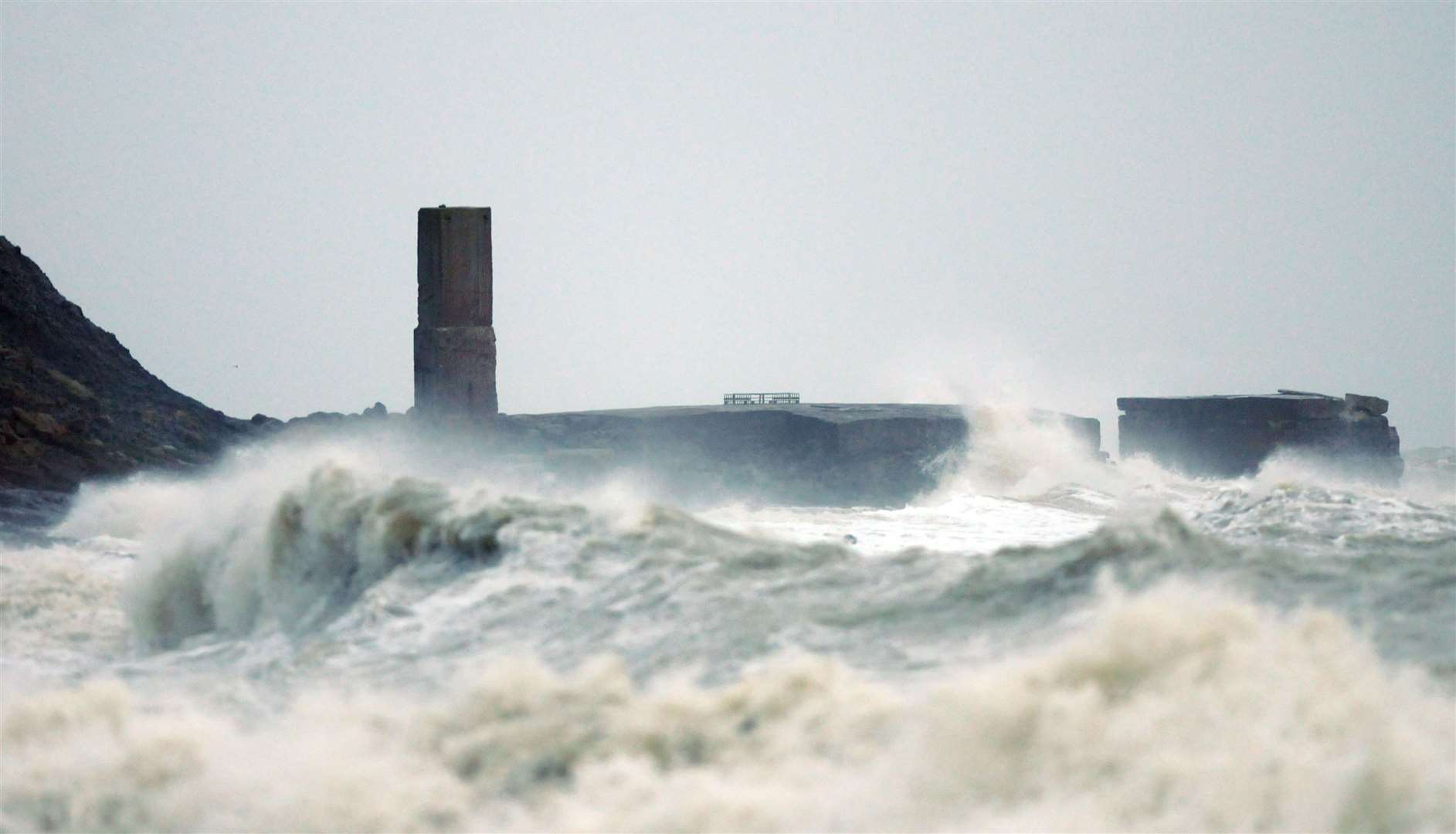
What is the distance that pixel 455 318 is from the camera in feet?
61.1

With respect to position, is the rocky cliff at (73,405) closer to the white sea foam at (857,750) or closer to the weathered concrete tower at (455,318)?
the weathered concrete tower at (455,318)

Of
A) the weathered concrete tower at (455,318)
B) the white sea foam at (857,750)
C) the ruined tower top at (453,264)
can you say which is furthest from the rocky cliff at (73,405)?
the white sea foam at (857,750)

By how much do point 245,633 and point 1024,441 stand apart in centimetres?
1768

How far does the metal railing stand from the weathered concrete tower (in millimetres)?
4068

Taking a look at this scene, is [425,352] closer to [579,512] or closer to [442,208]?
[442,208]

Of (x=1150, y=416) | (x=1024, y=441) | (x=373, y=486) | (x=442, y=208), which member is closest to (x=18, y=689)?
(x=373, y=486)

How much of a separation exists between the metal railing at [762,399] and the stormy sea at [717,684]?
44.2ft

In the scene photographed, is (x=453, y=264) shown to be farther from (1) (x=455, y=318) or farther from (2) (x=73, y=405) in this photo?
(2) (x=73, y=405)

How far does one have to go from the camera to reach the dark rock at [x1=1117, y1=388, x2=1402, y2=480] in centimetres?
2436

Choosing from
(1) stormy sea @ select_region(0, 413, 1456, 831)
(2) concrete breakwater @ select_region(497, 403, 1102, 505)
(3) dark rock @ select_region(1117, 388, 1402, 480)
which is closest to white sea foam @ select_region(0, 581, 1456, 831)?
(1) stormy sea @ select_region(0, 413, 1456, 831)

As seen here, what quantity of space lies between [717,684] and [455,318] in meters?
13.9

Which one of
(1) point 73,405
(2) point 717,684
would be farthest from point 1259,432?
(2) point 717,684

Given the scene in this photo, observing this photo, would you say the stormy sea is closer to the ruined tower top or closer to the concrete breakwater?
the ruined tower top

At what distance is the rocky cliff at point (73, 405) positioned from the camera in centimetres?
1805
